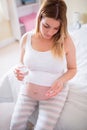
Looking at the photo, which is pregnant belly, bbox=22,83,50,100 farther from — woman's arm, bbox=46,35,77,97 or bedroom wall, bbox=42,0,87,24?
bedroom wall, bbox=42,0,87,24

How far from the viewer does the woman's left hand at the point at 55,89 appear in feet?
3.61

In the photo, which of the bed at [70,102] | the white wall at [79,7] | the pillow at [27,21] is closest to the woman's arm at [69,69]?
the bed at [70,102]

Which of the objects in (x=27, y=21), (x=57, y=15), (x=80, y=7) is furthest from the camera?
(x=27, y=21)

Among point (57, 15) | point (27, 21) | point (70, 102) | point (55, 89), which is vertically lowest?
point (27, 21)

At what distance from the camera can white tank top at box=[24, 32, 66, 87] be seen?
3.78 feet

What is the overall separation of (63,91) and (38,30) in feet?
1.40

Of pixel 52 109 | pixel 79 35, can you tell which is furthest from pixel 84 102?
pixel 79 35

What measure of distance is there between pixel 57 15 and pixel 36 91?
0.47m

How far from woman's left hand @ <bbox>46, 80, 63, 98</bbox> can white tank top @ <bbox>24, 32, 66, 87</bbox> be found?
0.06 metres

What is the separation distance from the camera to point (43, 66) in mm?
1176

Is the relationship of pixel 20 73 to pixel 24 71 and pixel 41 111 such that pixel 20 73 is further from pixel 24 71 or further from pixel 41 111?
pixel 41 111

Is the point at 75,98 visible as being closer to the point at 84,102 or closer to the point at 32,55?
the point at 84,102

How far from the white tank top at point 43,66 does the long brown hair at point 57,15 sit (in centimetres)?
5

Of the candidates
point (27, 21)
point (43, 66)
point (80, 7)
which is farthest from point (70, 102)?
point (27, 21)
